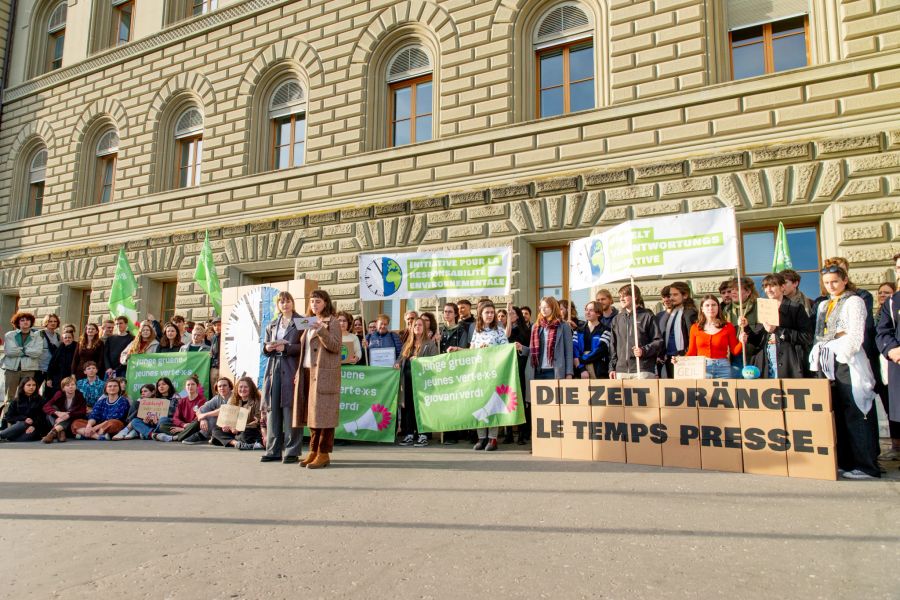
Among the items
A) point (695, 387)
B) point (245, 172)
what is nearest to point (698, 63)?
point (695, 387)

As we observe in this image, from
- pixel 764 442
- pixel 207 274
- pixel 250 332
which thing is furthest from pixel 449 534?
pixel 207 274

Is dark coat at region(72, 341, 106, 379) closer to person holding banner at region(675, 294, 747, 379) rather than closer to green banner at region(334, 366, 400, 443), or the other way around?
green banner at region(334, 366, 400, 443)

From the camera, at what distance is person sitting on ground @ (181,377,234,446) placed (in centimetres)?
830

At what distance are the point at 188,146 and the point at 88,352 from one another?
8.07m

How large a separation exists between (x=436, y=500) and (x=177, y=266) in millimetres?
12890

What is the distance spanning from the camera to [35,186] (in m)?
19.5

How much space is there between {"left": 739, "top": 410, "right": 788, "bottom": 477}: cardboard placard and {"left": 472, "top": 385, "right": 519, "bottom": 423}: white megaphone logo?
97.2 inches

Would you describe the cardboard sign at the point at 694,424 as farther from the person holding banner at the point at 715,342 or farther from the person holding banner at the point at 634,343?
the person holding banner at the point at 634,343

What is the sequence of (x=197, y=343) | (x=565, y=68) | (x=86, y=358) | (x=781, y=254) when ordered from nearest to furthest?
(x=781, y=254)
(x=86, y=358)
(x=197, y=343)
(x=565, y=68)

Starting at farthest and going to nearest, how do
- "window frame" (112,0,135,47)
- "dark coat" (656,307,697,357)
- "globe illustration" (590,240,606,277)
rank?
"window frame" (112,0,135,47), "globe illustration" (590,240,606,277), "dark coat" (656,307,697,357)

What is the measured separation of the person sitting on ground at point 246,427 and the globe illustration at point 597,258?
15.5 ft

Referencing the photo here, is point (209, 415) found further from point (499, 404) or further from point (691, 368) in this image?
point (691, 368)

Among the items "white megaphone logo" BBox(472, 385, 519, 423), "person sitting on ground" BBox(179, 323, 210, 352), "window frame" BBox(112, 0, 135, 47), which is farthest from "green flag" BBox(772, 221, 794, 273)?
"window frame" BBox(112, 0, 135, 47)

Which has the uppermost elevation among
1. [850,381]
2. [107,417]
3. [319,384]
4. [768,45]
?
[768,45]
